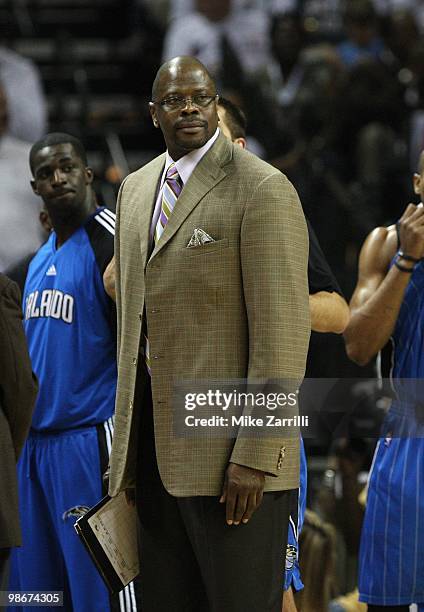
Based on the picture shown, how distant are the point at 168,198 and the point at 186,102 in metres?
0.26

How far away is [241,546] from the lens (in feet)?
9.87

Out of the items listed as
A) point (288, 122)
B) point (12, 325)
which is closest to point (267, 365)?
point (12, 325)

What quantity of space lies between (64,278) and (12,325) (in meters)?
0.69

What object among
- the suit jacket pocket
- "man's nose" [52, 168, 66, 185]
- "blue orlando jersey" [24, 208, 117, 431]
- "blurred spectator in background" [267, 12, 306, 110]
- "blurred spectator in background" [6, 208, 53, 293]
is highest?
"blurred spectator in background" [267, 12, 306, 110]

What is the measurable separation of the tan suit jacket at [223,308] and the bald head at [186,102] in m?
0.07

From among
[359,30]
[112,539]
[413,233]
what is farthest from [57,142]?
[359,30]

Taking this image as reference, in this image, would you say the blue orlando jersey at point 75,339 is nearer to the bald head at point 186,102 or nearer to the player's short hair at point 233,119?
the player's short hair at point 233,119

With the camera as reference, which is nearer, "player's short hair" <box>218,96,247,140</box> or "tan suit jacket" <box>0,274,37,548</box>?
"tan suit jacket" <box>0,274,37,548</box>

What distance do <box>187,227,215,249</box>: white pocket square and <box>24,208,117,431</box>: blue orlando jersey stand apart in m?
1.05

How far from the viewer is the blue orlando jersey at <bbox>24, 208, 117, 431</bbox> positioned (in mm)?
4082

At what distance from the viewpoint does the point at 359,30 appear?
9.80 meters

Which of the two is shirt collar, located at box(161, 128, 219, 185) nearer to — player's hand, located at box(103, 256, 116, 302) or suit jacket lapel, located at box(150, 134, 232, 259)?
suit jacket lapel, located at box(150, 134, 232, 259)

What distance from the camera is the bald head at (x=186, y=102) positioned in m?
3.21

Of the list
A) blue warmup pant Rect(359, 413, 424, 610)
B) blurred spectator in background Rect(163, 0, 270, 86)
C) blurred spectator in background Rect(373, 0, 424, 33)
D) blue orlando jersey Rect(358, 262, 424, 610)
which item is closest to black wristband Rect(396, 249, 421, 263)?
blue orlando jersey Rect(358, 262, 424, 610)
